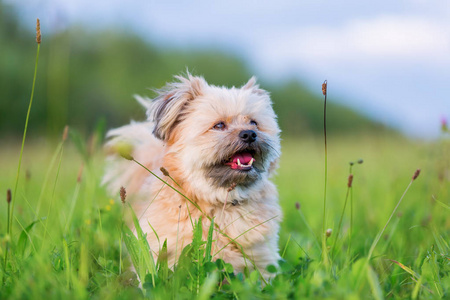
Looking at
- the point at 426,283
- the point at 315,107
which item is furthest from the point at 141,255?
the point at 315,107

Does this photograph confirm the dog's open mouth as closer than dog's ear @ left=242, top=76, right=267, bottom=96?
Yes

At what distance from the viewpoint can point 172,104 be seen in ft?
10.7

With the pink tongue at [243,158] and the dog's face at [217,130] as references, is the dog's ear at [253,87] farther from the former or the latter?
the pink tongue at [243,158]

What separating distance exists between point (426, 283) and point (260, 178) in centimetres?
125

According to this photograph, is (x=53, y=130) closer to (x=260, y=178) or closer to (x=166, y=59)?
(x=260, y=178)

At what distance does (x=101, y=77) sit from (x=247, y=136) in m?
26.7

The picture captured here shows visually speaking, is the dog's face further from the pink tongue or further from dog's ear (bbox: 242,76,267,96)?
dog's ear (bbox: 242,76,267,96)

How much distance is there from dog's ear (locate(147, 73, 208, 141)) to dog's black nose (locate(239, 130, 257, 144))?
1.78 feet

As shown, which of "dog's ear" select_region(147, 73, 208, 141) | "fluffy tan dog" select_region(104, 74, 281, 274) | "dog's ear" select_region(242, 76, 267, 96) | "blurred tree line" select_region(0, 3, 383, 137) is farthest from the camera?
"blurred tree line" select_region(0, 3, 383, 137)

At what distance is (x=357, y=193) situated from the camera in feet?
18.2

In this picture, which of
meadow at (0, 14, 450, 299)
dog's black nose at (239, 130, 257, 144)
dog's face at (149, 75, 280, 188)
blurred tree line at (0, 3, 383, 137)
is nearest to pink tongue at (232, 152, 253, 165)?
dog's face at (149, 75, 280, 188)

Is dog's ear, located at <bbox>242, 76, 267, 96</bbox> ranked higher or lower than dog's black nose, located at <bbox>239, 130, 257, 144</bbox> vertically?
higher

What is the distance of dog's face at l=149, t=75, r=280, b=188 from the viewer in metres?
3.06

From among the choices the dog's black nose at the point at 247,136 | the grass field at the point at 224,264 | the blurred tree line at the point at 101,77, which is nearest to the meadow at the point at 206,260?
the grass field at the point at 224,264
